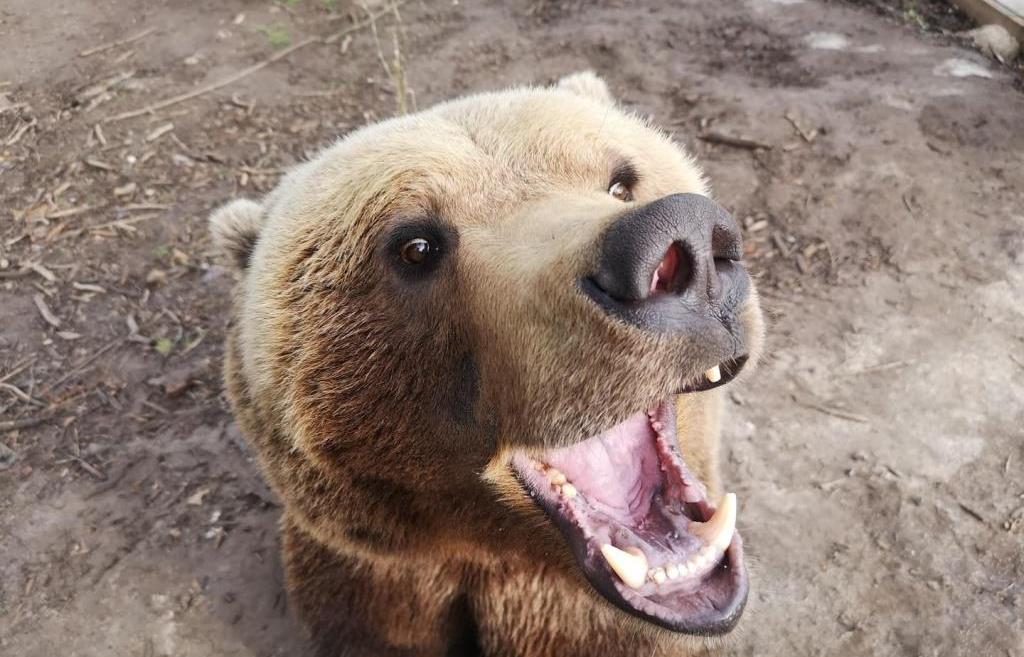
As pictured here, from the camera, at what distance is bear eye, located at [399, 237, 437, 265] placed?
246cm

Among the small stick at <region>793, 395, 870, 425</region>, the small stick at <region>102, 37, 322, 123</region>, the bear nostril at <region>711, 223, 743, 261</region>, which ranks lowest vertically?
the small stick at <region>793, 395, 870, 425</region>

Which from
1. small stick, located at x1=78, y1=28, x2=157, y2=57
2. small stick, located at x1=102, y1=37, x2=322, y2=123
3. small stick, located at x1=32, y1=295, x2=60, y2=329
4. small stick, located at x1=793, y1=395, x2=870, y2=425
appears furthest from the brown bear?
small stick, located at x1=78, y1=28, x2=157, y2=57

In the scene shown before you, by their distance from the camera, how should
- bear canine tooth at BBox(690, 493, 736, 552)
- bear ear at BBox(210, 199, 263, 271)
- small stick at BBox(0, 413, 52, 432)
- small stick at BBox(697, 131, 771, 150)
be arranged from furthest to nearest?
1. small stick at BBox(697, 131, 771, 150)
2. small stick at BBox(0, 413, 52, 432)
3. bear ear at BBox(210, 199, 263, 271)
4. bear canine tooth at BBox(690, 493, 736, 552)

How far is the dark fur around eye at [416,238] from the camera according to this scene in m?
2.45

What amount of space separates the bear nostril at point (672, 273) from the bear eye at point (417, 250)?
759mm

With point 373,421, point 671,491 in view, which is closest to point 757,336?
point 671,491

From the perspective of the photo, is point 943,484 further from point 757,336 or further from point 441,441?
point 441,441

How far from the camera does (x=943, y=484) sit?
406 centimetres

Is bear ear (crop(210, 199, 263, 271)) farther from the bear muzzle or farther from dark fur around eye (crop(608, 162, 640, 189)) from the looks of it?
the bear muzzle

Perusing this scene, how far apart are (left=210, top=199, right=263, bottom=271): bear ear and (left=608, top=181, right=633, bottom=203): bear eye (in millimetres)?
1299

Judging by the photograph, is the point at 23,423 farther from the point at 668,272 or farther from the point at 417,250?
the point at 668,272

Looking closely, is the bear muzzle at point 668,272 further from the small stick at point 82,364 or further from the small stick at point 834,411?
the small stick at point 82,364

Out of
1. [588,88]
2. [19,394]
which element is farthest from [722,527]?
[19,394]

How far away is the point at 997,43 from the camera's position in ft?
22.6
